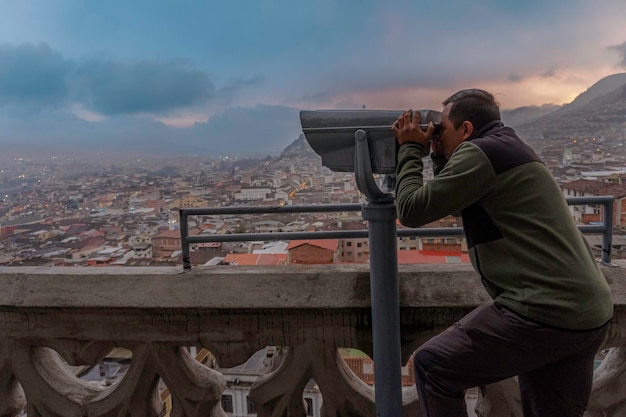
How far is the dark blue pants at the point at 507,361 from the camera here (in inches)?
54.7

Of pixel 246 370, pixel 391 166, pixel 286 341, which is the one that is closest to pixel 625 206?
pixel 391 166

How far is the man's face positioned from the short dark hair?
12 mm

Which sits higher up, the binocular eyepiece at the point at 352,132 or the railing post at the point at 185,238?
the binocular eyepiece at the point at 352,132

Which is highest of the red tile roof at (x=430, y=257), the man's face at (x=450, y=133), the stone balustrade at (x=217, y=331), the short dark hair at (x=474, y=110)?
the short dark hair at (x=474, y=110)

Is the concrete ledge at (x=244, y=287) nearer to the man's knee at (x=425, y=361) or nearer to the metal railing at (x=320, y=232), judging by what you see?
the metal railing at (x=320, y=232)

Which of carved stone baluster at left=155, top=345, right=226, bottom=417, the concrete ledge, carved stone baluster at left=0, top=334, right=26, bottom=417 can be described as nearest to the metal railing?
the concrete ledge

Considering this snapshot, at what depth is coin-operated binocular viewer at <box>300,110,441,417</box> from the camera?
1556 mm

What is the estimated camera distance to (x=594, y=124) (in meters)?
3.04

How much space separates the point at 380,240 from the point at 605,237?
1.08 metres

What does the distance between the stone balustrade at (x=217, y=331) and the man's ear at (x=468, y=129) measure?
0.71m

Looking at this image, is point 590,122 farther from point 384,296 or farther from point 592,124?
point 384,296

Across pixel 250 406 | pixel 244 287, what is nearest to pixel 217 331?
pixel 244 287

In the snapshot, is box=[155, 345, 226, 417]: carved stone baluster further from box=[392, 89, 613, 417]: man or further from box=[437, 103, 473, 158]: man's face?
box=[437, 103, 473, 158]: man's face

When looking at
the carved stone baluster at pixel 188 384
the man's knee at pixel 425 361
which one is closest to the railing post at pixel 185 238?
the carved stone baluster at pixel 188 384
